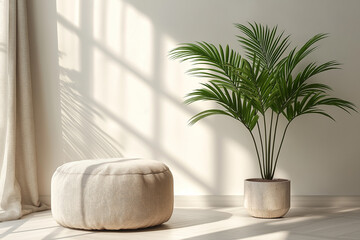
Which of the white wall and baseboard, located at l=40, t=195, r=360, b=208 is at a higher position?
the white wall

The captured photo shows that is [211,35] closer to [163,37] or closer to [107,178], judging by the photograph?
[163,37]

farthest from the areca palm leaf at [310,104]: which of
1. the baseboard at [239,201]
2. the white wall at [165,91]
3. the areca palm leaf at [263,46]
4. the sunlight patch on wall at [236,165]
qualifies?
the baseboard at [239,201]

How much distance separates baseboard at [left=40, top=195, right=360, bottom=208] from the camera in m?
4.44

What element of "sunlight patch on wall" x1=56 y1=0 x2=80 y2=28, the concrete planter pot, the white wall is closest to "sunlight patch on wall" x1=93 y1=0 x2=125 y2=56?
the white wall

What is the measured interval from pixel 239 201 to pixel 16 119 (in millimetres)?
1868

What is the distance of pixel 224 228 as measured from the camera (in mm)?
3557

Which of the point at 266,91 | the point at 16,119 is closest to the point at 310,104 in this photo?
the point at 266,91

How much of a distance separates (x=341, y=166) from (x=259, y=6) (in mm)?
1394

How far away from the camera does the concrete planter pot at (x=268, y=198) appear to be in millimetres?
3918

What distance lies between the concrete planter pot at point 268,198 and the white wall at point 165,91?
1.80ft

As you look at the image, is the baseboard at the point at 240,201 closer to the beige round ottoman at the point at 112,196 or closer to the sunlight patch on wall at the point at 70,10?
the beige round ottoman at the point at 112,196

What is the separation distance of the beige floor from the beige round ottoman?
0.07m

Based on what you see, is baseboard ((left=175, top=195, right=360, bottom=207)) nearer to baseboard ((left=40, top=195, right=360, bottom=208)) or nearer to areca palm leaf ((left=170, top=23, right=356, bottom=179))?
baseboard ((left=40, top=195, right=360, bottom=208))

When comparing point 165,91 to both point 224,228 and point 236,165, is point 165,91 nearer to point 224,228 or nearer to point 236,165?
point 236,165
